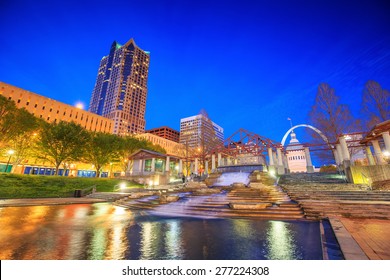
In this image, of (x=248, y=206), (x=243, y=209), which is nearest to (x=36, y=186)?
(x=243, y=209)

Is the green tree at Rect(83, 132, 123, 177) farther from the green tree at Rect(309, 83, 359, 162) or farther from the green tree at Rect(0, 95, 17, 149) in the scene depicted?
A: the green tree at Rect(309, 83, 359, 162)

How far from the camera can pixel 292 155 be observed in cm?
7594

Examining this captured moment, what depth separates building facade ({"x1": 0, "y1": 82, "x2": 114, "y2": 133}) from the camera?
2428 inches

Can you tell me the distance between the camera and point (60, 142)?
32969 mm

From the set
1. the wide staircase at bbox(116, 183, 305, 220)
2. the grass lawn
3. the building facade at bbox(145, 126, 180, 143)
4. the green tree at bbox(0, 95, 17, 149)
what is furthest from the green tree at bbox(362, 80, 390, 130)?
the building facade at bbox(145, 126, 180, 143)

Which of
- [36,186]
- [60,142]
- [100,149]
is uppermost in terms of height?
[60,142]

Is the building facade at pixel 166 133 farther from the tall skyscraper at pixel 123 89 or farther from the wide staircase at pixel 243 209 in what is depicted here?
the wide staircase at pixel 243 209

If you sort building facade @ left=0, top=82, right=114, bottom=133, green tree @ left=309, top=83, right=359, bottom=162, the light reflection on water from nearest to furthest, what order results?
the light reflection on water < green tree @ left=309, top=83, right=359, bottom=162 < building facade @ left=0, top=82, right=114, bottom=133

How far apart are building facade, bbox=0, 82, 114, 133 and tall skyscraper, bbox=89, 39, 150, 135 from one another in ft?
105

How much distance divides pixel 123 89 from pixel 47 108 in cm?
7265

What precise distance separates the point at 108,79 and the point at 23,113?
138 m

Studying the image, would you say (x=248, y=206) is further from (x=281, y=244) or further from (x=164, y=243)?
(x=164, y=243)
